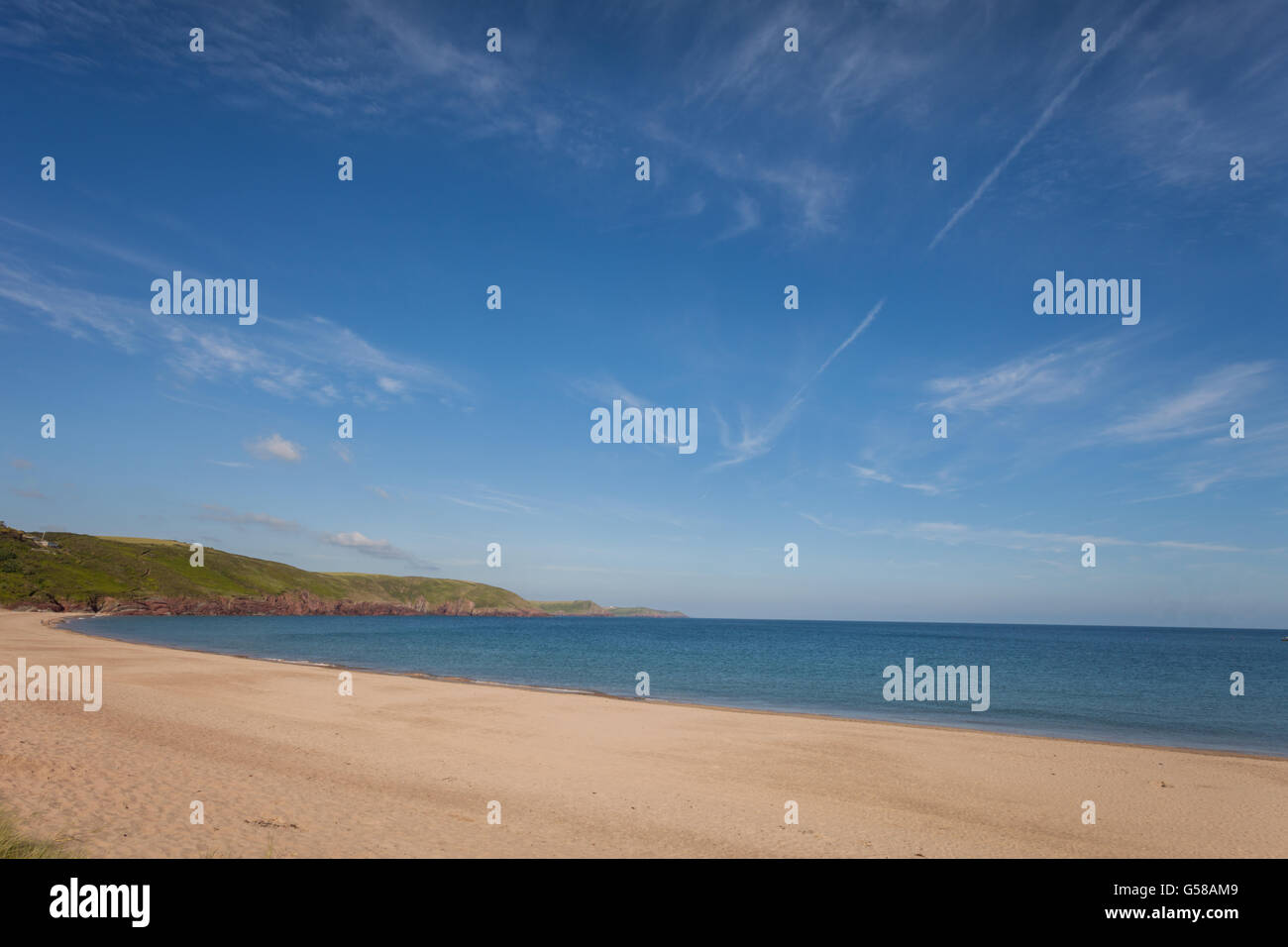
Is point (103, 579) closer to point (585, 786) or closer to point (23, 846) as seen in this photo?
point (585, 786)

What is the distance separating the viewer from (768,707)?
35.0 m

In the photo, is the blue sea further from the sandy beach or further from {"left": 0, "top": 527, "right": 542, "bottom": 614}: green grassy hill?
{"left": 0, "top": 527, "right": 542, "bottom": 614}: green grassy hill

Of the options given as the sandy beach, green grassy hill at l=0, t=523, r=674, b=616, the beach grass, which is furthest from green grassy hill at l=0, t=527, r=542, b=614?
the beach grass

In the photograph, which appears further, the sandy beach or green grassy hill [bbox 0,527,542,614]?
green grassy hill [bbox 0,527,542,614]

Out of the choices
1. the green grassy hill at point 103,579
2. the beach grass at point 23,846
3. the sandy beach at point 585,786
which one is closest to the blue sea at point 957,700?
the sandy beach at point 585,786

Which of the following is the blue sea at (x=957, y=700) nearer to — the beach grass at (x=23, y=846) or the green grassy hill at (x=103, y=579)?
the beach grass at (x=23, y=846)

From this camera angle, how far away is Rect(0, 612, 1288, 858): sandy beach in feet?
38.5

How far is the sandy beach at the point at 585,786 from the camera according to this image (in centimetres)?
1174

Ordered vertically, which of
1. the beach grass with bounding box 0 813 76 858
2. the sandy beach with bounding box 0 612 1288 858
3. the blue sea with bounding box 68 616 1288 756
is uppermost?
the beach grass with bounding box 0 813 76 858

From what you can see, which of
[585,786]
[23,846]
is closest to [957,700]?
[585,786]

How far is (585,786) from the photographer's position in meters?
16.0

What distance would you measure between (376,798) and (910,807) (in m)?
12.1
